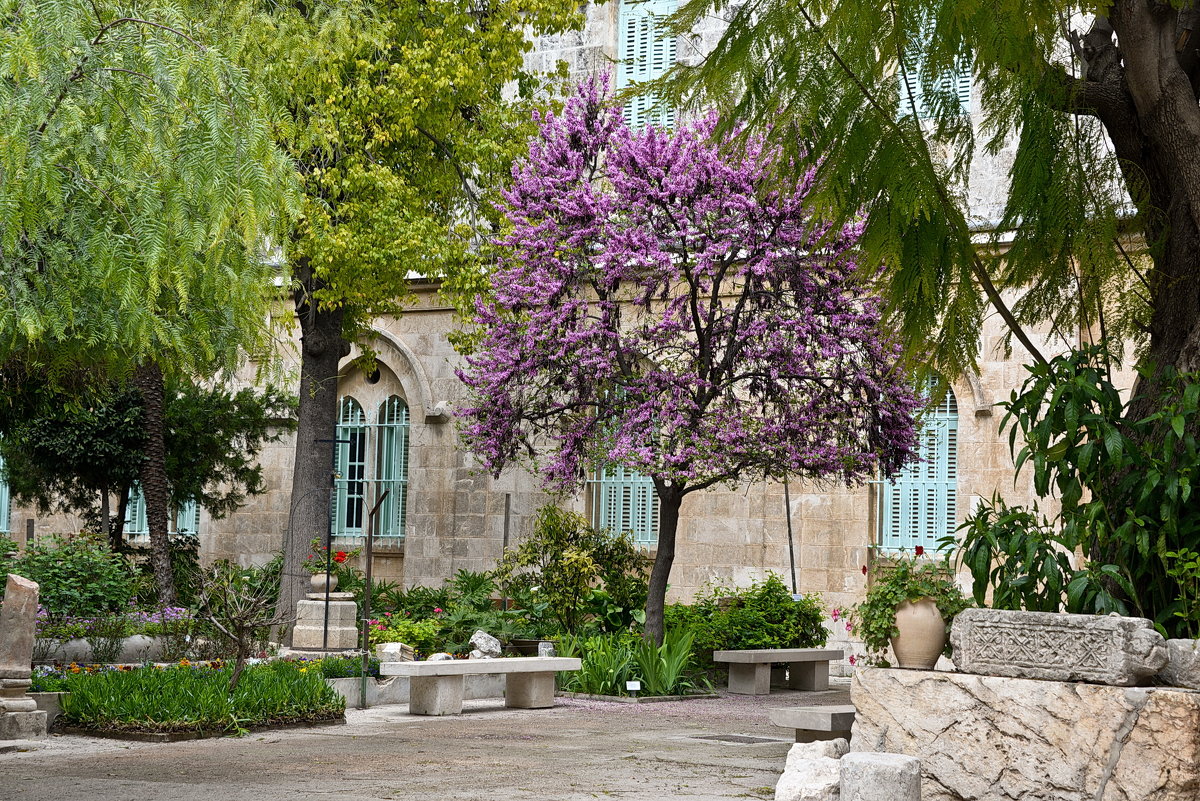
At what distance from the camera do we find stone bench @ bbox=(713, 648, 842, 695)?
52.5ft

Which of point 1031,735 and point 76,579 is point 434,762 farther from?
point 76,579

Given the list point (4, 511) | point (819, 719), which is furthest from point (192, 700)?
point (4, 511)

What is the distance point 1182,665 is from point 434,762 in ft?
16.9

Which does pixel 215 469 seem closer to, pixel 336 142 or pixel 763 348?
pixel 336 142

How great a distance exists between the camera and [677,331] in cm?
1606

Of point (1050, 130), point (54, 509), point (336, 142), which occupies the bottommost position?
point (54, 509)

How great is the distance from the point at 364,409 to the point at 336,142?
7.43m

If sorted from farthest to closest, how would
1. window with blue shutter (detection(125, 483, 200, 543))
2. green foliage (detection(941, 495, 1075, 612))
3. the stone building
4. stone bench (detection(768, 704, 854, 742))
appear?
window with blue shutter (detection(125, 483, 200, 543))
the stone building
stone bench (detection(768, 704, 854, 742))
green foliage (detection(941, 495, 1075, 612))

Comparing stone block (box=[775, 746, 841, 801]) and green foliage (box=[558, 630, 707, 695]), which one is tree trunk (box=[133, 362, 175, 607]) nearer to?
green foliage (box=[558, 630, 707, 695])

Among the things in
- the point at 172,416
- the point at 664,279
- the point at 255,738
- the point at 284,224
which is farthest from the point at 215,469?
the point at 284,224

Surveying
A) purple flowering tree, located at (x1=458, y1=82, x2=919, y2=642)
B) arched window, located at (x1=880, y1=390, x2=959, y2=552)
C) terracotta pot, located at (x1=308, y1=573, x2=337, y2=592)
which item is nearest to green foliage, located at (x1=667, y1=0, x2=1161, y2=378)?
purple flowering tree, located at (x1=458, y1=82, x2=919, y2=642)

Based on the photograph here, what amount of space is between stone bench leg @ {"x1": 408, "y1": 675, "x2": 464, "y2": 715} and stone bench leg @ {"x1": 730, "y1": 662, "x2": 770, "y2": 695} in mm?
4194

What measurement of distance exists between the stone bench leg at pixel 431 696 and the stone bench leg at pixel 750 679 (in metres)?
4.19

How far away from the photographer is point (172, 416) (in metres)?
20.9
